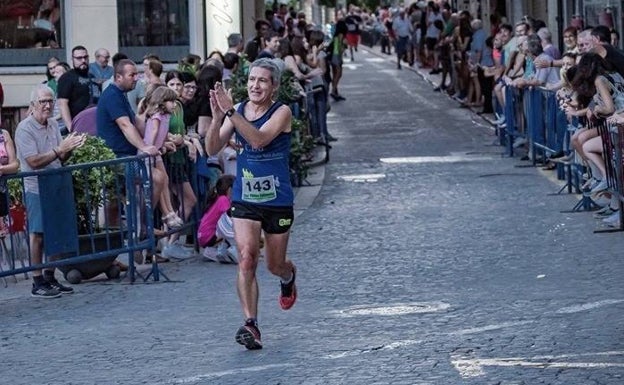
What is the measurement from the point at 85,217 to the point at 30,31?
1279 cm

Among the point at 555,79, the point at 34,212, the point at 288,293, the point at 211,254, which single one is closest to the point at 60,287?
the point at 34,212

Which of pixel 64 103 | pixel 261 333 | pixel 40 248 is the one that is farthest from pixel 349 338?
pixel 64 103

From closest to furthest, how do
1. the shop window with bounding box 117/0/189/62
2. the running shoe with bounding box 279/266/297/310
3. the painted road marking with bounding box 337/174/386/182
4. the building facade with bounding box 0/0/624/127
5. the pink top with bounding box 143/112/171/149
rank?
the running shoe with bounding box 279/266/297/310, the pink top with bounding box 143/112/171/149, the painted road marking with bounding box 337/174/386/182, the building facade with bounding box 0/0/624/127, the shop window with bounding box 117/0/189/62

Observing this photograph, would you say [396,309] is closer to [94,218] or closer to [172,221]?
[94,218]

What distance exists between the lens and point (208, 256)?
46.4 feet

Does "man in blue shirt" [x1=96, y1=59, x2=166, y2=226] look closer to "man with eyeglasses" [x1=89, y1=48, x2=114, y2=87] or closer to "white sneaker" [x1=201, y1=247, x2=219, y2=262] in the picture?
"white sneaker" [x1=201, y1=247, x2=219, y2=262]

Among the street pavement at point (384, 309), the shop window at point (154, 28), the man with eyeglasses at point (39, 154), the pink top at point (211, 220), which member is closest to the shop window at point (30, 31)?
the shop window at point (154, 28)

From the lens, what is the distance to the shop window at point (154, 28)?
83.6ft

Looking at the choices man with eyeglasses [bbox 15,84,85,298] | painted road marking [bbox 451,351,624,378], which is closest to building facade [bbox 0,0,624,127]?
man with eyeglasses [bbox 15,84,85,298]

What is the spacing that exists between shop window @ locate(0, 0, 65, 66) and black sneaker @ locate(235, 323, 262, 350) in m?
16.0

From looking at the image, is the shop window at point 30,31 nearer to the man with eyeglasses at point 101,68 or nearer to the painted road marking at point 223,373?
the man with eyeglasses at point 101,68

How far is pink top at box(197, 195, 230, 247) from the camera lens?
14102mm

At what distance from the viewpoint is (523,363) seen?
353 inches

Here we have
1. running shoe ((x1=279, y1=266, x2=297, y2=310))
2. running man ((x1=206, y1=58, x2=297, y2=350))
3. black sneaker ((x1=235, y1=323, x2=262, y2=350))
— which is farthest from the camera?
running shoe ((x1=279, y1=266, x2=297, y2=310))
